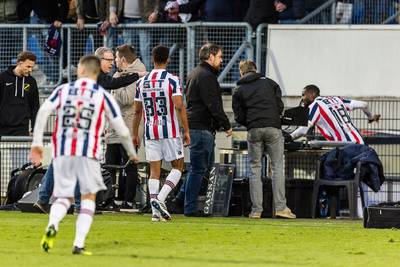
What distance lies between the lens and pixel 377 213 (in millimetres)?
17312

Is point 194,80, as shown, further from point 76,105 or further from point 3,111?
point 76,105

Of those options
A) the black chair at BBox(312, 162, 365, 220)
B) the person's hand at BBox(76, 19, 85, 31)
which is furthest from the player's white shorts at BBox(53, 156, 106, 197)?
the person's hand at BBox(76, 19, 85, 31)

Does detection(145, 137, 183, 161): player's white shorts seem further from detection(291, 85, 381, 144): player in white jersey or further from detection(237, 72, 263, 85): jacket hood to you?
detection(291, 85, 381, 144): player in white jersey

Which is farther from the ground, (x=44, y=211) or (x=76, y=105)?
(x=76, y=105)

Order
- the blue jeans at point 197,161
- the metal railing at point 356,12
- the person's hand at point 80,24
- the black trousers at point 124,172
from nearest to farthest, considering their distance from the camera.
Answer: the blue jeans at point 197,161 → the black trousers at point 124,172 → the metal railing at point 356,12 → the person's hand at point 80,24

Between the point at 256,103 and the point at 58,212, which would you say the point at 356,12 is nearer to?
the point at 256,103

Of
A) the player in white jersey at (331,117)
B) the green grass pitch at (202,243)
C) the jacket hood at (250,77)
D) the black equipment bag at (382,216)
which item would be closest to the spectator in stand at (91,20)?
the player in white jersey at (331,117)

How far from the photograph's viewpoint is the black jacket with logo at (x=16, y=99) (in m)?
21.5

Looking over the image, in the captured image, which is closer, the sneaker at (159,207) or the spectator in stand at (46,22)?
the sneaker at (159,207)

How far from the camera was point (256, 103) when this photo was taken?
19.9 metres

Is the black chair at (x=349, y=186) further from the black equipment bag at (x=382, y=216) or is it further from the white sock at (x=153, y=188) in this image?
the white sock at (x=153, y=188)

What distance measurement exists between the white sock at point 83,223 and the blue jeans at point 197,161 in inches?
237

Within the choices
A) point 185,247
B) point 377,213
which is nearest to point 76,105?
point 185,247

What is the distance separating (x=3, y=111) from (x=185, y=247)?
795cm
